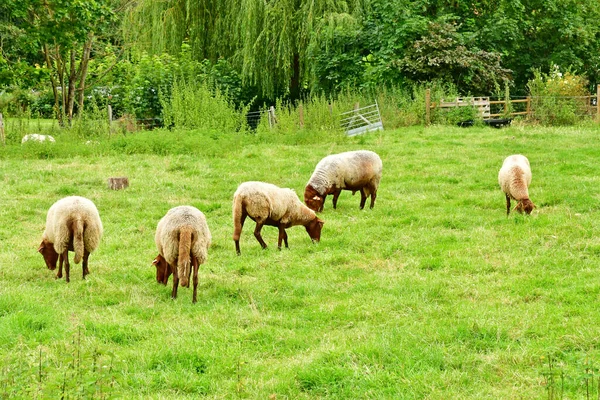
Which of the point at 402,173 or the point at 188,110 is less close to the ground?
the point at 188,110

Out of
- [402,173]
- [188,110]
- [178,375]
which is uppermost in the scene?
[188,110]

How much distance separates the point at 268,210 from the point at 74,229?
2.55 metres

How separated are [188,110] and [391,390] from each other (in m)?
17.1

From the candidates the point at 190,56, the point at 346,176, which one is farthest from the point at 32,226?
the point at 190,56

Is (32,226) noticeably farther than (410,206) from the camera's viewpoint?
No

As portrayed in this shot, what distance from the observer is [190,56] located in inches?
1065

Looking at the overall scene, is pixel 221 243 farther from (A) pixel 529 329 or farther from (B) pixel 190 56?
(B) pixel 190 56

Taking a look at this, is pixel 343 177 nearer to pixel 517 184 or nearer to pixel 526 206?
pixel 517 184

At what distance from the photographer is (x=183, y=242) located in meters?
7.59

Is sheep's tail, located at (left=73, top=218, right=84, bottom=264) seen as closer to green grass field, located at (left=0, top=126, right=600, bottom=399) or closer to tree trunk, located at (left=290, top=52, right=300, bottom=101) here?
green grass field, located at (left=0, top=126, right=600, bottom=399)

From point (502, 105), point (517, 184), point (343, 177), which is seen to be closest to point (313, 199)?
point (343, 177)

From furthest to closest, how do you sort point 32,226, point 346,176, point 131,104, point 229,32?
point 229,32
point 131,104
point 346,176
point 32,226

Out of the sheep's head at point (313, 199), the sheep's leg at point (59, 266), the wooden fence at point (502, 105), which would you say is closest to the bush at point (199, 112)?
the wooden fence at point (502, 105)

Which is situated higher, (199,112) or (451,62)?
(451,62)
